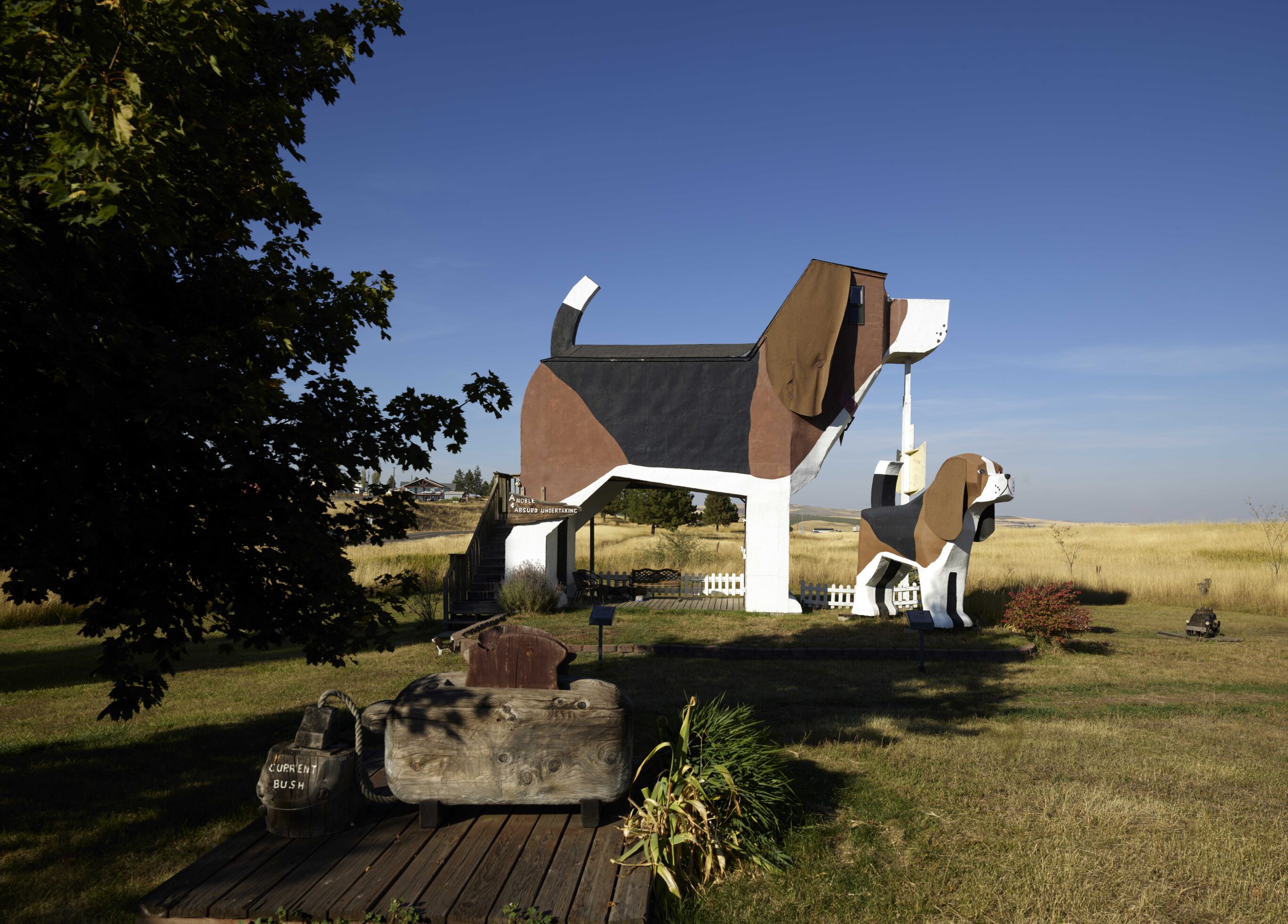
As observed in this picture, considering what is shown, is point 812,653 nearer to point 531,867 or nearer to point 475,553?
point 531,867

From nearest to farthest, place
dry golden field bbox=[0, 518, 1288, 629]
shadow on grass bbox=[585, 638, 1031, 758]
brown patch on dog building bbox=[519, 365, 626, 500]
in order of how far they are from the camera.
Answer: shadow on grass bbox=[585, 638, 1031, 758], brown patch on dog building bbox=[519, 365, 626, 500], dry golden field bbox=[0, 518, 1288, 629]

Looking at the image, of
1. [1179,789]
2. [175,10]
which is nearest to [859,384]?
[1179,789]

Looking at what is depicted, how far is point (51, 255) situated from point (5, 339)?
0.59 meters

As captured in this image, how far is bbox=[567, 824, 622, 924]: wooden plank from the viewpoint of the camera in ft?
13.6

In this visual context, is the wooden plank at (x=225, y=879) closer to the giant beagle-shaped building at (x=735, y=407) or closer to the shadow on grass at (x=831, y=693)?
the shadow on grass at (x=831, y=693)

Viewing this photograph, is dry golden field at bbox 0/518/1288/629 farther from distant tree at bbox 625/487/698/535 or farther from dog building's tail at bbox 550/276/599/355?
dog building's tail at bbox 550/276/599/355

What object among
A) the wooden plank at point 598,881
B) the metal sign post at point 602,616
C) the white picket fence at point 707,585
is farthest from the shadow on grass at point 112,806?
the white picket fence at point 707,585

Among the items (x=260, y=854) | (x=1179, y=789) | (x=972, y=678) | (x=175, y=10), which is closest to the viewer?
(x=175, y=10)

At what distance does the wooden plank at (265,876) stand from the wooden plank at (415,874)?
0.56 meters

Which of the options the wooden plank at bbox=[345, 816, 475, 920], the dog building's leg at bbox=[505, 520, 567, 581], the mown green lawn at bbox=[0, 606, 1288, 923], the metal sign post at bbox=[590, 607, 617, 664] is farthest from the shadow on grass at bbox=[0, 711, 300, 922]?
the dog building's leg at bbox=[505, 520, 567, 581]

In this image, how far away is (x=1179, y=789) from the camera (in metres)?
6.47

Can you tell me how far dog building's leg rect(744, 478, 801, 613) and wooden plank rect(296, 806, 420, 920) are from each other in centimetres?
1249

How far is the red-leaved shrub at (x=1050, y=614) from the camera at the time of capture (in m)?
12.9

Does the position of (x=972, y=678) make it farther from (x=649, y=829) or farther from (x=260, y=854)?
(x=260, y=854)
